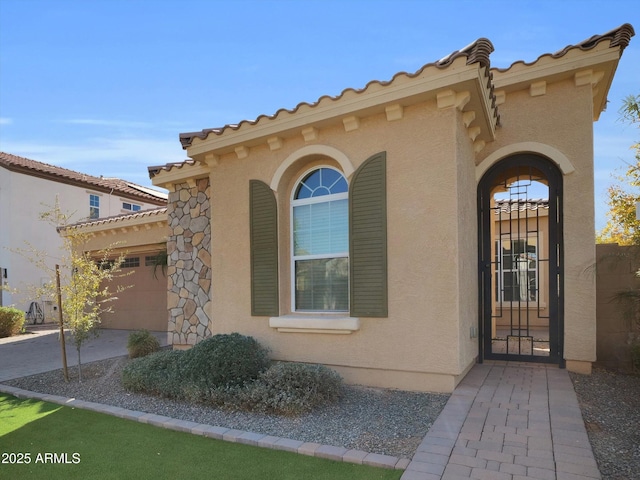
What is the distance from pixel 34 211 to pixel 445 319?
2076 cm

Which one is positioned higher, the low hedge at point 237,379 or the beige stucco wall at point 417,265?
the beige stucco wall at point 417,265

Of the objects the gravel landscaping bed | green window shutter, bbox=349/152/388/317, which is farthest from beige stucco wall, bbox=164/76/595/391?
the gravel landscaping bed

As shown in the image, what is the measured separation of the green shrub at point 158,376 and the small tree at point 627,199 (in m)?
7.03

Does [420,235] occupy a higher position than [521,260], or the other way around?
[420,235]

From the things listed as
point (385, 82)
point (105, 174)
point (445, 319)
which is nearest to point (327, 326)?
point (445, 319)

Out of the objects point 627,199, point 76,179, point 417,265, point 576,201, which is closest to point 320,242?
point 417,265

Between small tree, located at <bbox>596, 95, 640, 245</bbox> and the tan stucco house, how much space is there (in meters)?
0.91

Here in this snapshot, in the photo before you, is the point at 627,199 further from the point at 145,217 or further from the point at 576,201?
the point at 145,217

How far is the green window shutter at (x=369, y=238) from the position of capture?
6.17 meters

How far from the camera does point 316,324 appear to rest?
21.5 ft

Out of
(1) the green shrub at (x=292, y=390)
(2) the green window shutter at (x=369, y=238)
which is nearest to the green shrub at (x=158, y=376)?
(1) the green shrub at (x=292, y=390)

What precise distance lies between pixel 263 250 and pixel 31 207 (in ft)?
57.9

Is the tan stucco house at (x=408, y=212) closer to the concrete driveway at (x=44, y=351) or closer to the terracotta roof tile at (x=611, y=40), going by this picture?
the terracotta roof tile at (x=611, y=40)

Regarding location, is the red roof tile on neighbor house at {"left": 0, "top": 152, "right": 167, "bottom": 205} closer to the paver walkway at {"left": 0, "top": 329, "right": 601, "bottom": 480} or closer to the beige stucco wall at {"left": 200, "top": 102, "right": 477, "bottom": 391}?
the paver walkway at {"left": 0, "top": 329, "right": 601, "bottom": 480}
